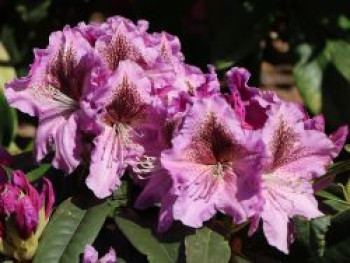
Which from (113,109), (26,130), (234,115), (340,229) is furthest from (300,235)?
(26,130)

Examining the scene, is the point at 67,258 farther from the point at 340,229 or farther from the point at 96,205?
the point at 340,229

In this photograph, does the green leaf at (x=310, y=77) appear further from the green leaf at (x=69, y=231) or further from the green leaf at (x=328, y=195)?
the green leaf at (x=69, y=231)

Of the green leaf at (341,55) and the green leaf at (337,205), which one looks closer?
the green leaf at (337,205)

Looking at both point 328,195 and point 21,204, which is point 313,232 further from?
point 21,204

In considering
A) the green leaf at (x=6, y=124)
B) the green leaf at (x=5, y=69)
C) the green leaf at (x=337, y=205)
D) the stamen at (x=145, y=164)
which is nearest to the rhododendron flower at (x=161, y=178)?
the stamen at (x=145, y=164)

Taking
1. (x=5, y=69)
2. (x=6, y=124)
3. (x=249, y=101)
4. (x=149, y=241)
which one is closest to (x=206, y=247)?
(x=149, y=241)

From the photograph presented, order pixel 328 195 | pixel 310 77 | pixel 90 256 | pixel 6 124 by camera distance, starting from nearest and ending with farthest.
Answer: pixel 90 256 → pixel 328 195 → pixel 6 124 → pixel 310 77
